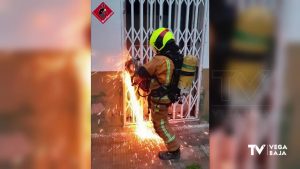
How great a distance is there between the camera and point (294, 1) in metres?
2.26

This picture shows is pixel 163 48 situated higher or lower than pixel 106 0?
lower

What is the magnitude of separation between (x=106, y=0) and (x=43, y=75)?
63 centimetres

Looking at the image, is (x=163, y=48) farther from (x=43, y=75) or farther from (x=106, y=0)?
(x=43, y=75)

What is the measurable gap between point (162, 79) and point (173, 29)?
0.33 m

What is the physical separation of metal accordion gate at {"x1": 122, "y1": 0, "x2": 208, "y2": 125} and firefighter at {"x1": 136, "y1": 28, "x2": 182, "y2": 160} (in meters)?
0.04

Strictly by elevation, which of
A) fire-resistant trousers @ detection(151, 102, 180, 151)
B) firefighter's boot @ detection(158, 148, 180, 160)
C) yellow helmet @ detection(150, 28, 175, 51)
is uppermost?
yellow helmet @ detection(150, 28, 175, 51)

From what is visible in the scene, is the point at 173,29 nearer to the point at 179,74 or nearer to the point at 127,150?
the point at 179,74

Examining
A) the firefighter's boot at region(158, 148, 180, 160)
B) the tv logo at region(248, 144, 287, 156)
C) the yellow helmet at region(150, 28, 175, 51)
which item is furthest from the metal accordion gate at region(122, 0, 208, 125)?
the tv logo at region(248, 144, 287, 156)

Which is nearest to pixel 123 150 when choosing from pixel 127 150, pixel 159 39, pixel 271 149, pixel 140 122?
pixel 127 150

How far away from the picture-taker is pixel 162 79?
7.02ft

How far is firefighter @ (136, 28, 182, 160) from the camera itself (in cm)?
212

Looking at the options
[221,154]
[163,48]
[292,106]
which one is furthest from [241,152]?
[163,48]

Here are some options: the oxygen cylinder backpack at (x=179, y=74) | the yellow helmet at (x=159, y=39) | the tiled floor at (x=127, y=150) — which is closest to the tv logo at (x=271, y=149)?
the tiled floor at (x=127, y=150)

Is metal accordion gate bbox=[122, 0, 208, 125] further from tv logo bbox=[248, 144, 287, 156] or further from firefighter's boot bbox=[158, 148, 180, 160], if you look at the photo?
tv logo bbox=[248, 144, 287, 156]
